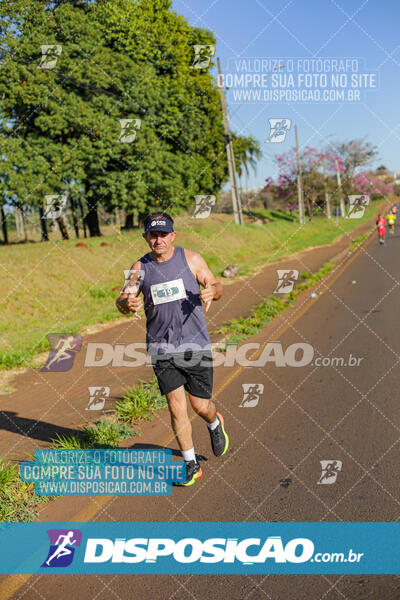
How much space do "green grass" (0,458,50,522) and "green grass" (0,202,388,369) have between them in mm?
5021

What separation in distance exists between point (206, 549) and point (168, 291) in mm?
1921

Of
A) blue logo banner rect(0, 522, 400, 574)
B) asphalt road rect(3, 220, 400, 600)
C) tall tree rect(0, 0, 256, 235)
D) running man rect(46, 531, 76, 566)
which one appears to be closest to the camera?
asphalt road rect(3, 220, 400, 600)

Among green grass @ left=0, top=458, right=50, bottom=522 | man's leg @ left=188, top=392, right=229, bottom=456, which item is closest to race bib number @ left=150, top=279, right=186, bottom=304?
man's leg @ left=188, top=392, right=229, bottom=456

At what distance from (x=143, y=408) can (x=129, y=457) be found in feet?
3.58

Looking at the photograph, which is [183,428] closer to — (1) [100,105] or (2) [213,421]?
(2) [213,421]

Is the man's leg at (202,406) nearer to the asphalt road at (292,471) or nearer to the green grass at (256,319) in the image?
the asphalt road at (292,471)

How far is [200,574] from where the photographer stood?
10.8 ft

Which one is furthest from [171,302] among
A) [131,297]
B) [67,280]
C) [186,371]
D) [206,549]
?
[67,280]

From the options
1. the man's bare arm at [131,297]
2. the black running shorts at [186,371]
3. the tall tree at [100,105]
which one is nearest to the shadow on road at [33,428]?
the black running shorts at [186,371]

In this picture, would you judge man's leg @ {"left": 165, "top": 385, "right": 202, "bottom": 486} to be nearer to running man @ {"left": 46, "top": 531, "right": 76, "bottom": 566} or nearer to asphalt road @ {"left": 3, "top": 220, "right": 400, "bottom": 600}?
asphalt road @ {"left": 3, "top": 220, "right": 400, "bottom": 600}

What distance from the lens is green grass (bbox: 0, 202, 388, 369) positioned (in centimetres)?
1254

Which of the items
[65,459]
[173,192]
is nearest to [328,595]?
[65,459]

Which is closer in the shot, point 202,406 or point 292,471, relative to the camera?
point 292,471

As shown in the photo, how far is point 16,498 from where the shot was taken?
4172 millimetres
